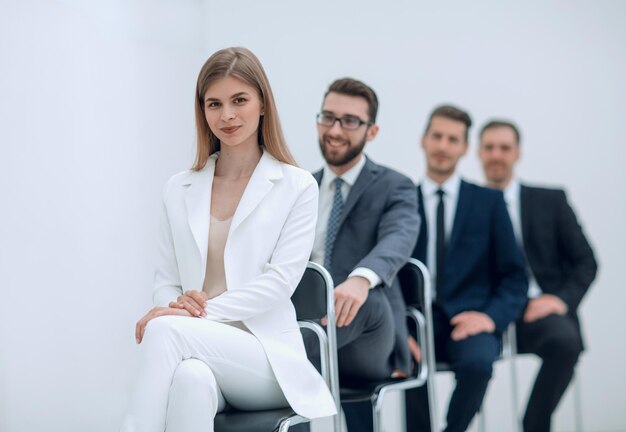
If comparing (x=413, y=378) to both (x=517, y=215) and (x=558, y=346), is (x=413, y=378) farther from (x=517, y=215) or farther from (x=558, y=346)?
(x=517, y=215)

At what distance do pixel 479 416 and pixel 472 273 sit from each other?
63 cm

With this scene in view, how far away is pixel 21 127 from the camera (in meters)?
3.16

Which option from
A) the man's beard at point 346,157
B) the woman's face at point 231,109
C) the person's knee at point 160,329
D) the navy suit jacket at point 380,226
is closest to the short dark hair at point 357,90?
the man's beard at point 346,157

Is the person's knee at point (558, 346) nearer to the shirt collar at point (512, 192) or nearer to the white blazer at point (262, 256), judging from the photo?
the shirt collar at point (512, 192)

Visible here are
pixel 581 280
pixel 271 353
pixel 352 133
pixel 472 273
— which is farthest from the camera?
pixel 581 280

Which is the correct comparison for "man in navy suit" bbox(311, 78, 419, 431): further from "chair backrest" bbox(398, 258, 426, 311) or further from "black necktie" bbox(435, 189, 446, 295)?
"black necktie" bbox(435, 189, 446, 295)

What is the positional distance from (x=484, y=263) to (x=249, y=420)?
1.91 metres

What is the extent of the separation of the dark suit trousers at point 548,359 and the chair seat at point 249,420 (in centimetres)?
210

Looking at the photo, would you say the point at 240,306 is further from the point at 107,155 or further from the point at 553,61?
the point at 553,61

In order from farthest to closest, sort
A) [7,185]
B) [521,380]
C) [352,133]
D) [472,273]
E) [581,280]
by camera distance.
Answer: [521,380] < [581,280] < [472,273] < [352,133] < [7,185]

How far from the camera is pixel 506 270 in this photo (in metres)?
3.73

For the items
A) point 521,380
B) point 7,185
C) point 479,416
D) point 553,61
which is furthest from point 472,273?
point 7,185

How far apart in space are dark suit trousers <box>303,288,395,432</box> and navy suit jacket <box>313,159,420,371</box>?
0.12m

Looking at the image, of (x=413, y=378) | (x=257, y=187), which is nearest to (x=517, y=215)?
(x=413, y=378)
